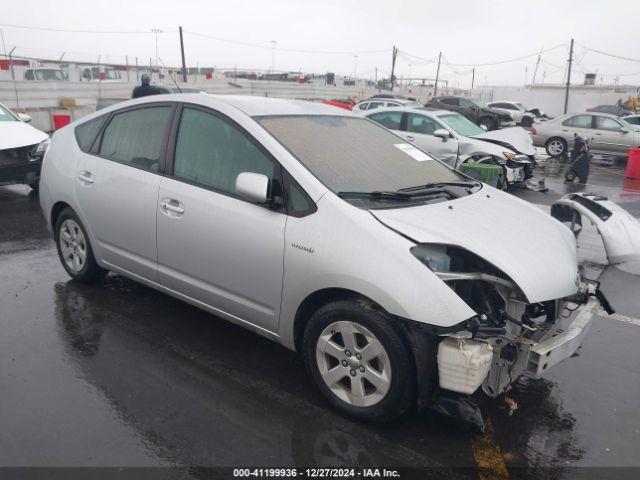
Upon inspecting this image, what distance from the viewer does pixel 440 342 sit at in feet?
8.86

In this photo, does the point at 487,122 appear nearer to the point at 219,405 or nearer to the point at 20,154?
the point at 20,154

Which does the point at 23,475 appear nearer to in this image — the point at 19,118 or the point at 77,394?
the point at 77,394

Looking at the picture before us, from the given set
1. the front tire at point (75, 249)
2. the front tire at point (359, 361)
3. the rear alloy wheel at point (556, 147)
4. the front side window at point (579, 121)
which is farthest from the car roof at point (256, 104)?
the front side window at point (579, 121)

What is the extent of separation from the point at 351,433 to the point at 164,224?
1.88 metres

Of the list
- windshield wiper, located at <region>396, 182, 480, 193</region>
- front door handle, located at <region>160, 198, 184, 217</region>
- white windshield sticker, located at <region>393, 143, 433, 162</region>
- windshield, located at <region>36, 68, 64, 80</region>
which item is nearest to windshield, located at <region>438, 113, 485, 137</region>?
white windshield sticker, located at <region>393, 143, 433, 162</region>

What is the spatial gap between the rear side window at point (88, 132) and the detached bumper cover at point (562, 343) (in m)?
3.75

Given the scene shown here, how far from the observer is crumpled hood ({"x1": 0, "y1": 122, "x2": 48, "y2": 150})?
788cm

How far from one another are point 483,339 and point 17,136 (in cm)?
798

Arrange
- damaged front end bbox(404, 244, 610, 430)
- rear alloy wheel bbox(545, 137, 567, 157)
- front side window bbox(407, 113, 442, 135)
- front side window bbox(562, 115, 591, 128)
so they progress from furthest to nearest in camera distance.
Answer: rear alloy wheel bbox(545, 137, 567, 157)
front side window bbox(562, 115, 591, 128)
front side window bbox(407, 113, 442, 135)
damaged front end bbox(404, 244, 610, 430)

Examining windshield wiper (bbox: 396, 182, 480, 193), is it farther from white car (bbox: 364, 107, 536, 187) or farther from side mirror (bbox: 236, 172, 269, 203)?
white car (bbox: 364, 107, 536, 187)

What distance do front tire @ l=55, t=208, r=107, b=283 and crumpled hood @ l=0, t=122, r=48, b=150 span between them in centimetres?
381

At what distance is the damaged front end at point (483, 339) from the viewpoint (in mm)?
2650

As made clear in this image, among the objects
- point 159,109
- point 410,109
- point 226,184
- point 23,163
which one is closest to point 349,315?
point 226,184

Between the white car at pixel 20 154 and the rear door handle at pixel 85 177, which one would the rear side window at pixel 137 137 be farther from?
the white car at pixel 20 154
